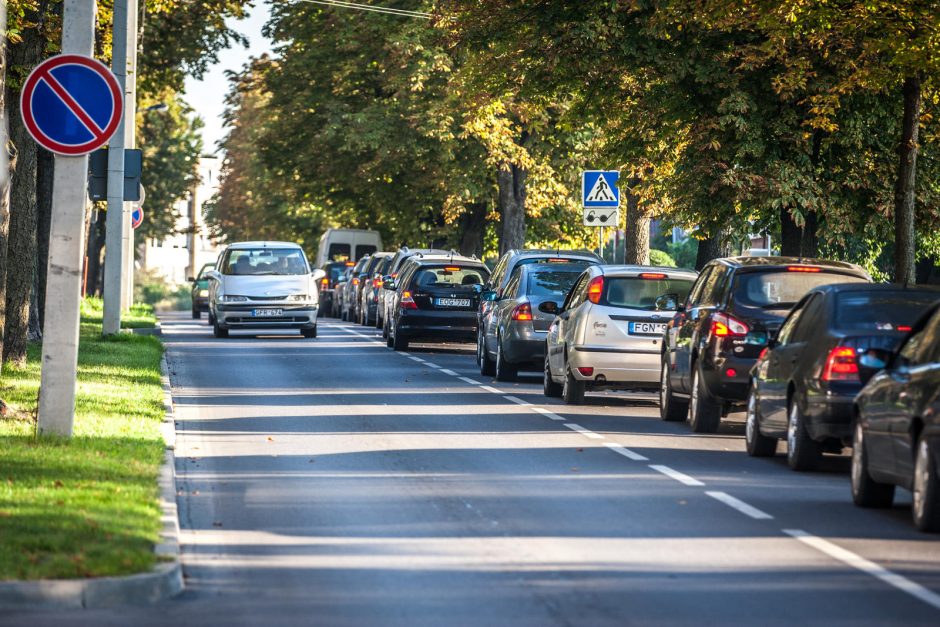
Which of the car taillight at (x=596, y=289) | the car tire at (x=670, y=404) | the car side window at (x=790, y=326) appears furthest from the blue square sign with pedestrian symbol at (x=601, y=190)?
the car side window at (x=790, y=326)

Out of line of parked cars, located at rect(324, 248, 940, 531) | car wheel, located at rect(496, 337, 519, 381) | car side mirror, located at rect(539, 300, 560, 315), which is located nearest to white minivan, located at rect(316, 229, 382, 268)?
line of parked cars, located at rect(324, 248, 940, 531)

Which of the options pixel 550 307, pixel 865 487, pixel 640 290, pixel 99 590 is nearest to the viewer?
pixel 99 590

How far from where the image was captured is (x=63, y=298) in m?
14.3

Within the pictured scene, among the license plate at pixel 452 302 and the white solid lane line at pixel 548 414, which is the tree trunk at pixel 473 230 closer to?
the license plate at pixel 452 302

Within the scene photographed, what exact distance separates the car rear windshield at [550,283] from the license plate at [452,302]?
7.64 metres

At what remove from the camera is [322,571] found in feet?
30.2

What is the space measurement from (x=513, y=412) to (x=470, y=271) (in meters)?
13.4

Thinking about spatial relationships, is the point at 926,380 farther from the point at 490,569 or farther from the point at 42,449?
the point at 42,449

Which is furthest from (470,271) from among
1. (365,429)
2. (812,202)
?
(365,429)

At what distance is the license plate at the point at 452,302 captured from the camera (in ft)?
107

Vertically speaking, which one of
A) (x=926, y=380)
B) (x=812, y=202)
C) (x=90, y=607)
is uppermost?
(x=812, y=202)

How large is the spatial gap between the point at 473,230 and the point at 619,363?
35451mm

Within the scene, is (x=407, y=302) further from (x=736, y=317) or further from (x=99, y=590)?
(x=99, y=590)

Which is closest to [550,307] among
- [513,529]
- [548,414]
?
[548,414]
